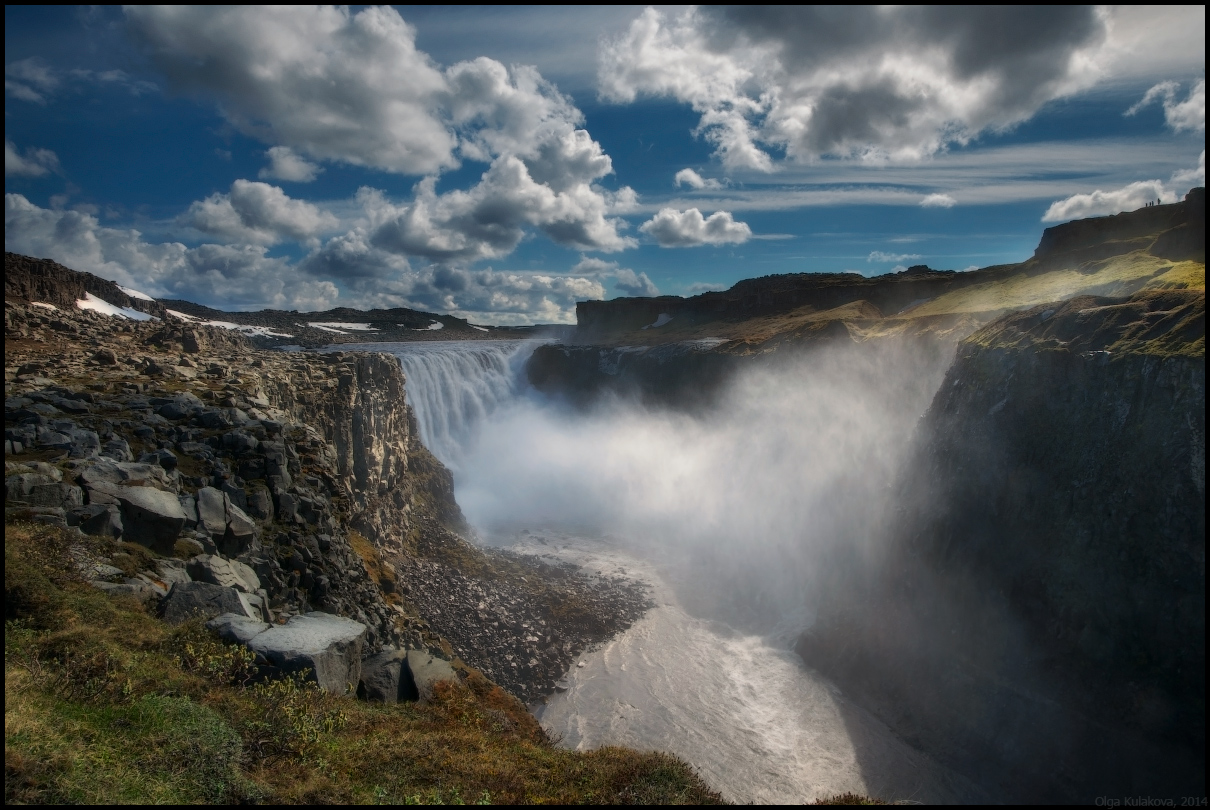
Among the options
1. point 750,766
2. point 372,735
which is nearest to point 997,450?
point 750,766

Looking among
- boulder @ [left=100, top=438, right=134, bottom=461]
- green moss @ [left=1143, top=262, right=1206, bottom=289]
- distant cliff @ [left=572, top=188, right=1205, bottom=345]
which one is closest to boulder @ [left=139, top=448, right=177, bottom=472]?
boulder @ [left=100, top=438, right=134, bottom=461]

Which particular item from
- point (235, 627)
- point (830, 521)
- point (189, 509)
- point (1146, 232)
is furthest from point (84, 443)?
point (1146, 232)

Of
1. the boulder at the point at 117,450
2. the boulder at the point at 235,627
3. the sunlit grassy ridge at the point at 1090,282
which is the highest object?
the sunlit grassy ridge at the point at 1090,282

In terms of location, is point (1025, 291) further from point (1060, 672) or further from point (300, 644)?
point (300, 644)

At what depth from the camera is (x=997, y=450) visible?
2077cm

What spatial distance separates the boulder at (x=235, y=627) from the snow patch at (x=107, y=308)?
1356 inches

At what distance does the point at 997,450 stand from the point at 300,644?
22.5 m

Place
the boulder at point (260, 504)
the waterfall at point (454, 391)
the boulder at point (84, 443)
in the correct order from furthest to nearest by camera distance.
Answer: the waterfall at point (454, 391)
the boulder at point (260, 504)
the boulder at point (84, 443)

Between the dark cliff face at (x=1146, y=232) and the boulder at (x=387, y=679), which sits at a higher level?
the dark cliff face at (x=1146, y=232)

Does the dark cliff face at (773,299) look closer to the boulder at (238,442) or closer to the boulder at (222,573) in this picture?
the boulder at (238,442)

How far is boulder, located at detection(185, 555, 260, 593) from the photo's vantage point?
10750mm

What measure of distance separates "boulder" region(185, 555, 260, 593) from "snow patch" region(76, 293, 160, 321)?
3254cm

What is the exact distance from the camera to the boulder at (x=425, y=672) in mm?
11578

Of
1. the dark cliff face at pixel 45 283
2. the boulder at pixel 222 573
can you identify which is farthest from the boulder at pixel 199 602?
the dark cliff face at pixel 45 283
